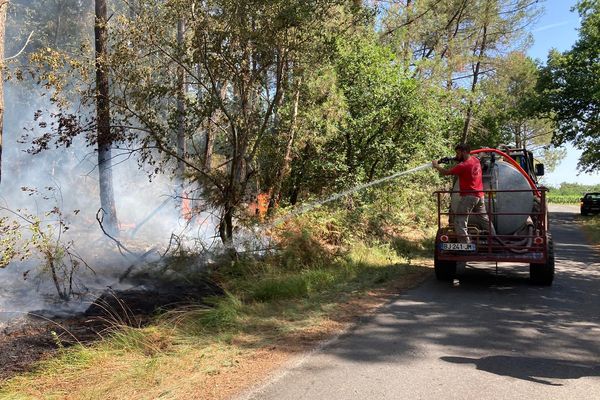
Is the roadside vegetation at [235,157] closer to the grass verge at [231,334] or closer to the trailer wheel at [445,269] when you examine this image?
the grass verge at [231,334]

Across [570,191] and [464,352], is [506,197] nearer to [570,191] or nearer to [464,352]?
[464,352]

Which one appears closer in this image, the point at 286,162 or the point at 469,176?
the point at 469,176

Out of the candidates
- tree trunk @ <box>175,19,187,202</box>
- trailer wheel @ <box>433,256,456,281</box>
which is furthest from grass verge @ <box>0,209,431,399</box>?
tree trunk @ <box>175,19,187,202</box>

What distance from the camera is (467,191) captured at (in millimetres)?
8586

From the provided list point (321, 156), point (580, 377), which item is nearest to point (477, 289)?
point (580, 377)

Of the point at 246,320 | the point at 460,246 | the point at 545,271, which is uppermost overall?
the point at 460,246

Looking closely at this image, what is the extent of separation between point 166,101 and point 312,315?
241 inches

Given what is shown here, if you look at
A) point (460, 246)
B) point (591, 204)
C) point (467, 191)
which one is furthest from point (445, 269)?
point (591, 204)

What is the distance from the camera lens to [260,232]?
1104 centimetres

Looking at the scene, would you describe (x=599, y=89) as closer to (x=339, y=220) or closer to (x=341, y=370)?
(x=339, y=220)

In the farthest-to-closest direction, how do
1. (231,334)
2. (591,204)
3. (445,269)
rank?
1. (591,204)
2. (445,269)
3. (231,334)

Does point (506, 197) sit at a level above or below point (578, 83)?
below

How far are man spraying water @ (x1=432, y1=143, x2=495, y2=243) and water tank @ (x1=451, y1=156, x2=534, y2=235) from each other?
0.71 ft

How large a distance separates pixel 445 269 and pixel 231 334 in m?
4.77
